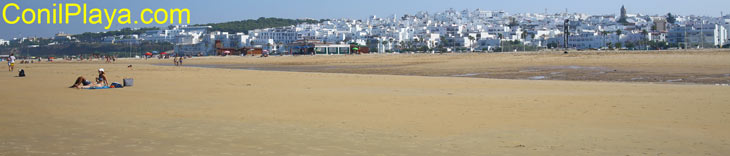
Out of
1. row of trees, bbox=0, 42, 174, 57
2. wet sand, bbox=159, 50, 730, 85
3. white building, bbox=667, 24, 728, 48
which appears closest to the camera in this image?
wet sand, bbox=159, 50, 730, 85

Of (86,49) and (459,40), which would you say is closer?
(459,40)

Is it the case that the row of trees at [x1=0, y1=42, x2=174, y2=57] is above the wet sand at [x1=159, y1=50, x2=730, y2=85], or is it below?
above

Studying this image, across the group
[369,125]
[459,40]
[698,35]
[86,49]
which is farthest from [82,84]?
[86,49]

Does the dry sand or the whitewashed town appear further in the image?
the whitewashed town

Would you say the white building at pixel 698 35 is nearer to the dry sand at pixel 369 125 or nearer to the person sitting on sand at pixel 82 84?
the person sitting on sand at pixel 82 84

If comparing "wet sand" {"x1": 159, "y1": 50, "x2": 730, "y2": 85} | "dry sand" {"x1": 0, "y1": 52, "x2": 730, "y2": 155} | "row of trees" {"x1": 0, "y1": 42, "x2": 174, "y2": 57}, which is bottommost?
"dry sand" {"x1": 0, "y1": 52, "x2": 730, "y2": 155}

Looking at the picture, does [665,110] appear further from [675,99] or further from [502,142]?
[502,142]

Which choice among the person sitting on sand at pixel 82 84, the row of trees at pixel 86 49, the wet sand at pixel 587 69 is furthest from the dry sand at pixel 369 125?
the row of trees at pixel 86 49

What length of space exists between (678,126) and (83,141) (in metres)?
5.29

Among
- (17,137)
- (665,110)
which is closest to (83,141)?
(17,137)

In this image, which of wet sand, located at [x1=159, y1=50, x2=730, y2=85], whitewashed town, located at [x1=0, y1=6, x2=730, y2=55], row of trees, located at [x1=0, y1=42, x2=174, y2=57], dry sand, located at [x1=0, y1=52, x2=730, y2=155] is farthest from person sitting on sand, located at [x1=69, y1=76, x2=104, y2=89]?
row of trees, located at [x1=0, y1=42, x2=174, y2=57]

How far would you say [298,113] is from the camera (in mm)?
8062

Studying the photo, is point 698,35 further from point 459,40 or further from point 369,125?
point 369,125

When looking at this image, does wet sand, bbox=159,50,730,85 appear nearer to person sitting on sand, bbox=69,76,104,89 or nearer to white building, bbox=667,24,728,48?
person sitting on sand, bbox=69,76,104,89
